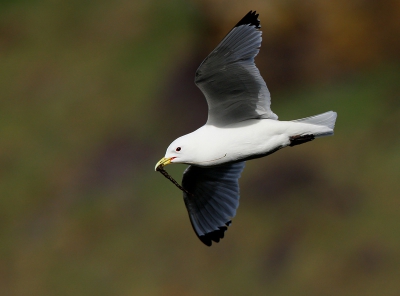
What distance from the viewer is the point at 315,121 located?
583 cm

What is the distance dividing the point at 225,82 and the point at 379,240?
8178mm

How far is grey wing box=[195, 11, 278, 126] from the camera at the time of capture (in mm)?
5410

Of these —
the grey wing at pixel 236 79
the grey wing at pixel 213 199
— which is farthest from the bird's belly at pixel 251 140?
the grey wing at pixel 213 199

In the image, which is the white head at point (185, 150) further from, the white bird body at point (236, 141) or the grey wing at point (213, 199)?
the grey wing at point (213, 199)

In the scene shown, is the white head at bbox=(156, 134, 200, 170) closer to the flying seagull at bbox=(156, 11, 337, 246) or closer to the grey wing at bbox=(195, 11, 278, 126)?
the flying seagull at bbox=(156, 11, 337, 246)

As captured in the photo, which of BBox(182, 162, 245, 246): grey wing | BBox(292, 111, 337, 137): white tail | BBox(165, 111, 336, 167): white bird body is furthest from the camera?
BBox(182, 162, 245, 246): grey wing

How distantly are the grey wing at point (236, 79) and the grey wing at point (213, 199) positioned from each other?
3.37 feet

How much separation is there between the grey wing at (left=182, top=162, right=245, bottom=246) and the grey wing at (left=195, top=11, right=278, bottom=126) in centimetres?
103

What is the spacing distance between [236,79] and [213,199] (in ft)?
5.29

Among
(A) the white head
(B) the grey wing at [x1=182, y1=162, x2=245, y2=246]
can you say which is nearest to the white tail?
(A) the white head

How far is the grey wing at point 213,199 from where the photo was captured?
675 cm

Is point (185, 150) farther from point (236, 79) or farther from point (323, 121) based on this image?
point (323, 121)

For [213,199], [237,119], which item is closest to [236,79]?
[237,119]

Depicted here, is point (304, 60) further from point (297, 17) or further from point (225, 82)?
point (225, 82)
